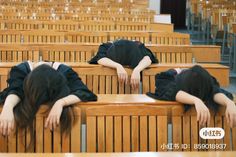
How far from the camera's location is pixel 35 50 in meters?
4.47

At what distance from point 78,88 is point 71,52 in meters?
1.79

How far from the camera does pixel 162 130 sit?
261 centimetres

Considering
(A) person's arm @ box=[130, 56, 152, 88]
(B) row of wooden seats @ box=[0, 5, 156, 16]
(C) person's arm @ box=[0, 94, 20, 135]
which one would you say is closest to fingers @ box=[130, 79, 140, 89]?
(A) person's arm @ box=[130, 56, 152, 88]

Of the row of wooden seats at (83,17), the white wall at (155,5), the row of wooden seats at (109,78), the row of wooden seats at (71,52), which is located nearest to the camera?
the row of wooden seats at (109,78)

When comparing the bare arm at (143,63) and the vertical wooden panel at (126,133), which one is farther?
the bare arm at (143,63)

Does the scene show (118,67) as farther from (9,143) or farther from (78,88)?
(9,143)

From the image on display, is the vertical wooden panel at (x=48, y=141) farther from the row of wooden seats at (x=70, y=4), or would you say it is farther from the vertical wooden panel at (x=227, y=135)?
the row of wooden seats at (x=70, y=4)

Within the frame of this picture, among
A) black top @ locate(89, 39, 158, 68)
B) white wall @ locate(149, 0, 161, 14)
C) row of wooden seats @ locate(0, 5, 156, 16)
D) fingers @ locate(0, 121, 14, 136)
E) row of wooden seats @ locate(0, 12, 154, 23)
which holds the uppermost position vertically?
white wall @ locate(149, 0, 161, 14)

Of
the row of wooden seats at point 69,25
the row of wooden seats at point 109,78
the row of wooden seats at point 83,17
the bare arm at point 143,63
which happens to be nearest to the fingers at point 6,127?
the row of wooden seats at point 109,78

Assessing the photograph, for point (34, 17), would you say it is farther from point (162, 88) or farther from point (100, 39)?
point (162, 88)

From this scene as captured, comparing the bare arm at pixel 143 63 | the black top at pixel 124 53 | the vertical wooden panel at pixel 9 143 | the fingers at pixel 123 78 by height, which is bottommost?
the vertical wooden panel at pixel 9 143

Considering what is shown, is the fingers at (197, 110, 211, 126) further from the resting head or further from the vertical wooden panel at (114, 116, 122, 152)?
the vertical wooden panel at (114, 116, 122, 152)

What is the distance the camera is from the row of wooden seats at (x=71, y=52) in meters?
4.46

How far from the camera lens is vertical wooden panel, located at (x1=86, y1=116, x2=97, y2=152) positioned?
2559mm
